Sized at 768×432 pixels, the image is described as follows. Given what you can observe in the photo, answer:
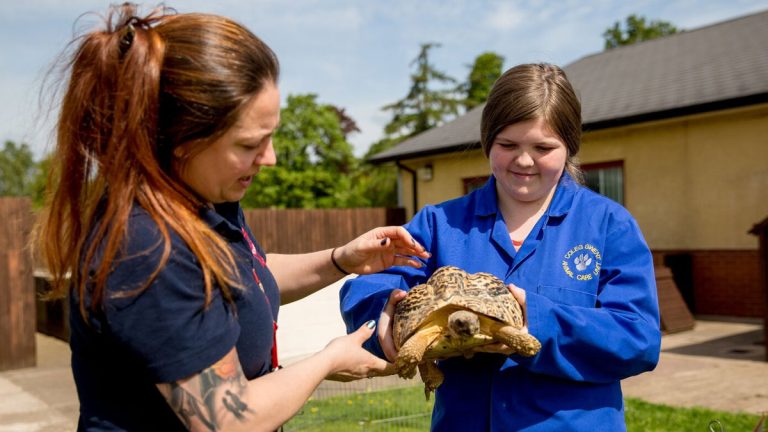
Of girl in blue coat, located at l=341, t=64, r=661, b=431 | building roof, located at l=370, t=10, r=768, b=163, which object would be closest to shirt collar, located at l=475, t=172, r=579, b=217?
girl in blue coat, located at l=341, t=64, r=661, b=431

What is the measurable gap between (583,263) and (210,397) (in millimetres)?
1409

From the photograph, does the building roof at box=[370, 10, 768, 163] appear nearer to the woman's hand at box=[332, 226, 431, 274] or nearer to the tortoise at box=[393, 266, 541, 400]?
the woman's hand at box=[332, 226, 431, 274]

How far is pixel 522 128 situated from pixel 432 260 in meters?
0.63

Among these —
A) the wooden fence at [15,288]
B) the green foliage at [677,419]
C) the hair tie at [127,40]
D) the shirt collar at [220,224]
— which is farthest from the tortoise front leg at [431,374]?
the wooden fence at [15,288]

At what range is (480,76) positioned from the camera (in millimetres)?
43625

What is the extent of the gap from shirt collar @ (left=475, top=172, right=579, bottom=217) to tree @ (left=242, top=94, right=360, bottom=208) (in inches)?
1697

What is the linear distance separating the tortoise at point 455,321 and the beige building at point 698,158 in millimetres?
9917

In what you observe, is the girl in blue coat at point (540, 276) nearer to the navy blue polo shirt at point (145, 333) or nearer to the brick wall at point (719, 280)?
the navy blue polo shirt at point (145, 333)

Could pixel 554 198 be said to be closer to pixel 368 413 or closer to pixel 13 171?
pixel 368 413

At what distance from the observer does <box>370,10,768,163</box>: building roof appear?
47.1 feet

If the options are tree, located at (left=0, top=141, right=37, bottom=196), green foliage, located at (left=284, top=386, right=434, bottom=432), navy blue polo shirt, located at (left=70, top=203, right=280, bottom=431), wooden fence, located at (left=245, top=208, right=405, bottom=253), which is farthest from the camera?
tree, located at (left=0, top=141, right=37, bottom=196)

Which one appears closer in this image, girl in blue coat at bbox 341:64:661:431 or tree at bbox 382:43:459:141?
girl in blue coat at bbox 341:64:661:431

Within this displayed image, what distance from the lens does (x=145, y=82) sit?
71.4 inches

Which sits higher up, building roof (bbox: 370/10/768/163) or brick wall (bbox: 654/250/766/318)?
building roof (bbox: 370/10/768/163)
